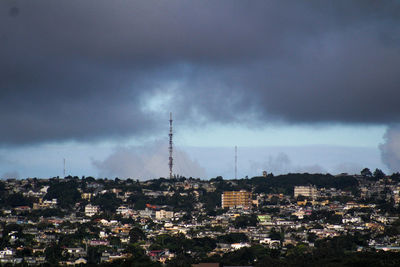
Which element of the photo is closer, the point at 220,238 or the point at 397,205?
the point at 220,238

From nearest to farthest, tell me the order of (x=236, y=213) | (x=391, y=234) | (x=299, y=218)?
(x=391, y=234) < (x=299, y=218) < (x=236, y=213)

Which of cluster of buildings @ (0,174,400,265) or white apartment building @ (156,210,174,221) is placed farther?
white apartment building @ (156,210,174,221)

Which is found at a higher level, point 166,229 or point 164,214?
point 164,214

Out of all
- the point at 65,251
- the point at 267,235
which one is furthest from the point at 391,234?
the point at 65,251

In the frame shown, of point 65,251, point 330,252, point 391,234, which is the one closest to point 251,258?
point 330,252

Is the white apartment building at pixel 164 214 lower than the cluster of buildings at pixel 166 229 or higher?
higher

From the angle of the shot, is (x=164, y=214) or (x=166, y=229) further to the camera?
(x=164, y=214)

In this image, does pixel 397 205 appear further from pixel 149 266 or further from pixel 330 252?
pixel 149 266

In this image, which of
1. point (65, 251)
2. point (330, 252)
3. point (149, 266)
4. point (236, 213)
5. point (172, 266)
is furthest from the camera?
point (236, 213)

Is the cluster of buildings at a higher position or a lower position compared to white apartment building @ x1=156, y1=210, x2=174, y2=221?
lower

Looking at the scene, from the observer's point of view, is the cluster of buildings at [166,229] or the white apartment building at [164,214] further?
the white apartment building at [164,214]

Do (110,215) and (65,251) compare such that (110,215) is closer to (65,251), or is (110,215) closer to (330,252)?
(65,251)
